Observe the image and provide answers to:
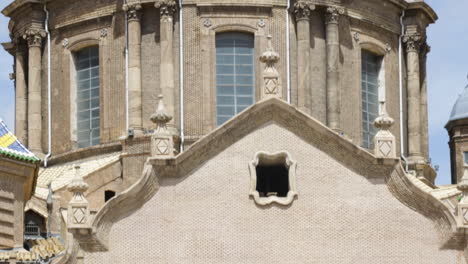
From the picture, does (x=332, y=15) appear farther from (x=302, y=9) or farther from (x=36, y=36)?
(x=36, y=36)

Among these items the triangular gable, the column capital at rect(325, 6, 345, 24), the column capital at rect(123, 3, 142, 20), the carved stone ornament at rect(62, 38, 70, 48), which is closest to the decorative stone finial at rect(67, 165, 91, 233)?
the triangular gable

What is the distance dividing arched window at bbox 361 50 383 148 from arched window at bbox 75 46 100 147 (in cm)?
916

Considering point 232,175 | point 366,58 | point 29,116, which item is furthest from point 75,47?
point 232,175

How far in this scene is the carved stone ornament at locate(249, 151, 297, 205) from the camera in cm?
5188

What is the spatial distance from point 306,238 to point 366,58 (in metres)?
17.0

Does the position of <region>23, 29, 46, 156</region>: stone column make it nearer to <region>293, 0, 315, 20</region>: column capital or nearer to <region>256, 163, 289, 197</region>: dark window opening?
<region>293, 0, 315, 20</region>: column capital

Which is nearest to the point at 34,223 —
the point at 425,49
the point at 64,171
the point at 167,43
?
the point at 64,171

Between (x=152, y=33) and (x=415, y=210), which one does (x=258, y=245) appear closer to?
(x=415, y=210)

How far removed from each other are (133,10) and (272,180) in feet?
45.5

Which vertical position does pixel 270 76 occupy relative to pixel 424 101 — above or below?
below

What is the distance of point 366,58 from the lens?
67.8 m

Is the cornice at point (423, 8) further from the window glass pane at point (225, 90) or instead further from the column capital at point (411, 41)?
the window glass pane at point (225, 90)

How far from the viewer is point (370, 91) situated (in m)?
67.8

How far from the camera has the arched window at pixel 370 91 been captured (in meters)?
67.1
